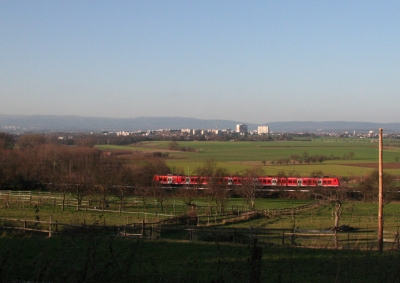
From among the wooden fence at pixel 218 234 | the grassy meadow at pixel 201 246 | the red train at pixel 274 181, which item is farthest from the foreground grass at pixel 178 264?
the red train at pixel 274 181

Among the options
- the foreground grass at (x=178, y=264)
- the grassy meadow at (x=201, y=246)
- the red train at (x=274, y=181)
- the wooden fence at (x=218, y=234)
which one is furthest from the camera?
the red train at (x=274, y=181)

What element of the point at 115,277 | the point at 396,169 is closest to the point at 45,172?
the point at 396,169

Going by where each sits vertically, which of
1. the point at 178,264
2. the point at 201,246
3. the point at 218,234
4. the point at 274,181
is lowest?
the point at 274,181

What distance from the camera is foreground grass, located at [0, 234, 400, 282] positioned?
15.0 feet

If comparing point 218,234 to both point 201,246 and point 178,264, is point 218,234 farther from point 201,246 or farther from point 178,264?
point 178,264

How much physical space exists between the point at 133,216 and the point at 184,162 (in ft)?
98.1

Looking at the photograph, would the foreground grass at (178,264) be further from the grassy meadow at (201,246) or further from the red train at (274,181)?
the red train at (274,181)

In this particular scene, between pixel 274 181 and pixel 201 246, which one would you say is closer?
pixel 201 246

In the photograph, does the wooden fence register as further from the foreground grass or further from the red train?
the red train

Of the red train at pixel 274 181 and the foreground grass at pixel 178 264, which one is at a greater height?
the foreground grass at pixel 178 264

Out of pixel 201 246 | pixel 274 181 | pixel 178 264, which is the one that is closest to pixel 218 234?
pixel 201 246

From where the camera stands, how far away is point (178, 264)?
9289mm

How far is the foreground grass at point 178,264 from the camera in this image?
15.0ft

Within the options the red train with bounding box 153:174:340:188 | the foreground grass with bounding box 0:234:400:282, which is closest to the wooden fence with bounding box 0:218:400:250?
the foreground grass with bounding box 0:234:400:282
